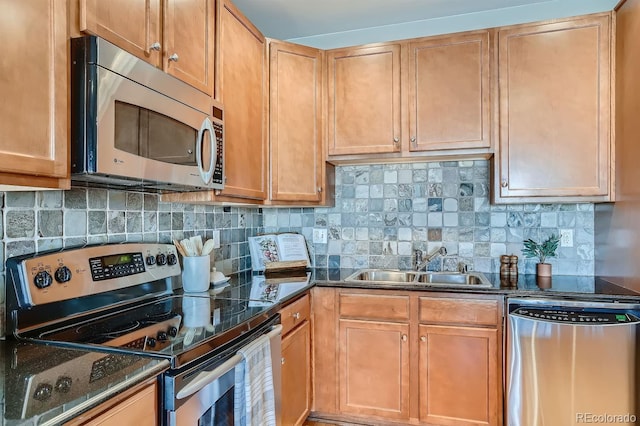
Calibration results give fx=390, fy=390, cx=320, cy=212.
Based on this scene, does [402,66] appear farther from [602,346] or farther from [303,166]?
[602,346]

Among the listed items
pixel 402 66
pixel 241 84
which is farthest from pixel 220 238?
pixel 402 66

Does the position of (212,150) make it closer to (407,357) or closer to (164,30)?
(164,30)

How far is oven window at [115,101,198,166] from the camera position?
1240mm

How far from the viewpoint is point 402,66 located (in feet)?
7.91

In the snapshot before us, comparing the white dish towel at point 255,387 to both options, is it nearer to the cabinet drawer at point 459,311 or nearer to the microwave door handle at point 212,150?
the microwave door handle at point 212,150

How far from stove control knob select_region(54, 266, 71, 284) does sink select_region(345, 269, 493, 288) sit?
1427 mm

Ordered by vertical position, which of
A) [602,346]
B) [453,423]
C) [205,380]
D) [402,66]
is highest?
[402,66]

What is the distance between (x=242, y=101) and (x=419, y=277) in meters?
1.57

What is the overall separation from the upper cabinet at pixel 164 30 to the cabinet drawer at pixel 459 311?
5.11 ft

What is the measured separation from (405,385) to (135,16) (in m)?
2.13

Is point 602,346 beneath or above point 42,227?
beneath

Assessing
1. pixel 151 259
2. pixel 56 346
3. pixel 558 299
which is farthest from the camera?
pixel 558 299

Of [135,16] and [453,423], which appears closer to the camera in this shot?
[135,16]

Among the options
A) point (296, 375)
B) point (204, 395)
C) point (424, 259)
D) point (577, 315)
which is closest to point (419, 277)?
point (424, 259)
